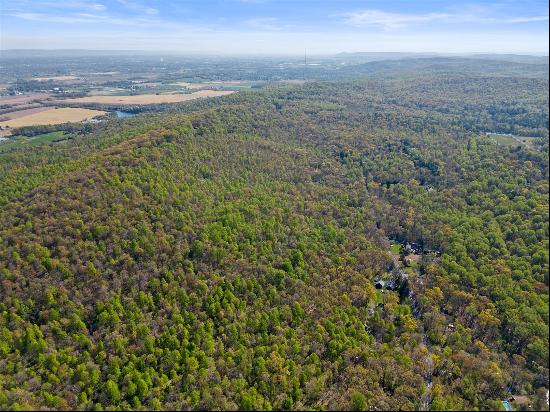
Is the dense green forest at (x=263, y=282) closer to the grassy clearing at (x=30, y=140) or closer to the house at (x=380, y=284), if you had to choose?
the house at (x=380, y=284)

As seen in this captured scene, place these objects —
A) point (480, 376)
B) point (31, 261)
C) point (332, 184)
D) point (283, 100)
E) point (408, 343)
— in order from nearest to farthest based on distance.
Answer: point (480, 376) < point (408, 343) < point (31, 261) < point (332, 184) < point (283, 100)

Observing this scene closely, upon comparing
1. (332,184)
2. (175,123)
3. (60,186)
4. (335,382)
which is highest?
(175,123)

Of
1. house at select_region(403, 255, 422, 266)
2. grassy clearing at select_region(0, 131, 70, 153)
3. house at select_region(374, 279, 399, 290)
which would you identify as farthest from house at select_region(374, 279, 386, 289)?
grassy clearing at select_region(0, 131, 70, 153)

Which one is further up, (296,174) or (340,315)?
(296,174)

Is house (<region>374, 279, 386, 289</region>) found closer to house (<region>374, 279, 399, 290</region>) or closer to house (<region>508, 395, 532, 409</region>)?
house (<region>374, 279, 399, 290</region>)

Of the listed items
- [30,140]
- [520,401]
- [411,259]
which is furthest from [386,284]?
[30,140]

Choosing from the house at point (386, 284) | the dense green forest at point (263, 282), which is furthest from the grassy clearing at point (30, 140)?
the house at point (386, 284)

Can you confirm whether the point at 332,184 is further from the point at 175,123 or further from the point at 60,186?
the point at 60,186

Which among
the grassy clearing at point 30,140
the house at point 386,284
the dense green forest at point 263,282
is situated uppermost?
the grassy clearing at point 30,140

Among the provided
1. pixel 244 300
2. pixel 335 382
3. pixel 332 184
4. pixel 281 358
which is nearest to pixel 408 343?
pixel 335 382
